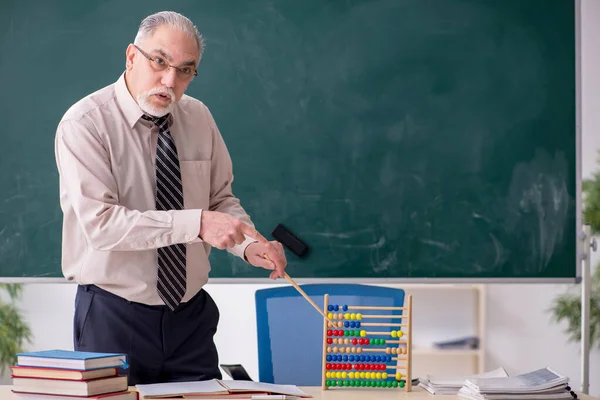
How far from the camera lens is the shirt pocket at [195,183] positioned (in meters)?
2.65

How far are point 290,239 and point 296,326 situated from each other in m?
0.72

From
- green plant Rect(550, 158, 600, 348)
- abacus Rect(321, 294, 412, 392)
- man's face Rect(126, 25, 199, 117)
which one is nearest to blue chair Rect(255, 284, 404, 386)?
abacus Rect(321, 294, 412, 392)

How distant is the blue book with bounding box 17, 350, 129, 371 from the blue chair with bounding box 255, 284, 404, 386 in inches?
41.5

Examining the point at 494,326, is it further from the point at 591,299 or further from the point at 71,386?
the point at 71,386

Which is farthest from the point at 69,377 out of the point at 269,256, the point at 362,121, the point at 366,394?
the point at 362,121

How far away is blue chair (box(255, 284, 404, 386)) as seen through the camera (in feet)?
9.78

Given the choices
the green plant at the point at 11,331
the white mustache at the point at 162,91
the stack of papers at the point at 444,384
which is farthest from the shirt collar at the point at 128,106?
the green plant at the point at 11,331

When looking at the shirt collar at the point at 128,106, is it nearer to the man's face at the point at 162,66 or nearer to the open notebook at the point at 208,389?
the man's face at the point at 162,66

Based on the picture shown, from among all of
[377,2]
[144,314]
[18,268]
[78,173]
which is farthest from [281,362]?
[377,2]

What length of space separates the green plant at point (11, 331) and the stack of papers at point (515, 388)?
3.70m

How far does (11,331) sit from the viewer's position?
5.21 metres

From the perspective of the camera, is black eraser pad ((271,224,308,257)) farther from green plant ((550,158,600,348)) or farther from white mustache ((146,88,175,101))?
green plant ((550,158,600,348))

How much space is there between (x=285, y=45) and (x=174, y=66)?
1257 millimetres

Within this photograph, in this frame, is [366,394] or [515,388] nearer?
[515,388]
